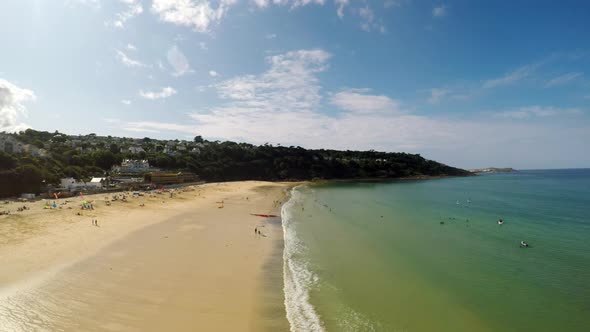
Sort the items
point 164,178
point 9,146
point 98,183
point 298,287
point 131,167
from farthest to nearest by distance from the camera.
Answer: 1. point 131,167
2. point 164,178
3. point 9,146
4. point 98,183
5. point 298,287

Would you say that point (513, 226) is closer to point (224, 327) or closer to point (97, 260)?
point (224, 327)

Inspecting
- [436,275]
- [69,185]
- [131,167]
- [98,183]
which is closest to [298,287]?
[436,275]

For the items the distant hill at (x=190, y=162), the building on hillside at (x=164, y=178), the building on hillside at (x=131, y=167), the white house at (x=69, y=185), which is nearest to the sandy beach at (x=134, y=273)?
the white house at (x=69, y=185)

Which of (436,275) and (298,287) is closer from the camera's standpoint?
(298,287)

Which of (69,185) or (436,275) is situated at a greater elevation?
(69,185)

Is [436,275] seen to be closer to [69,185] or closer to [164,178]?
[69,185]

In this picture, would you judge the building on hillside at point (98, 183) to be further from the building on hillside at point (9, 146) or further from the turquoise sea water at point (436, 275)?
the turquoise sea water at point (436, 275)

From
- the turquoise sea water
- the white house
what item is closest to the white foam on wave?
the turquoise sea water

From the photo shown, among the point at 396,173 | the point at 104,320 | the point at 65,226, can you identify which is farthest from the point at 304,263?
the point at 396,173

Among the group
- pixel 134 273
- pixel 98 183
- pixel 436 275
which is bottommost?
pixel 436 275
